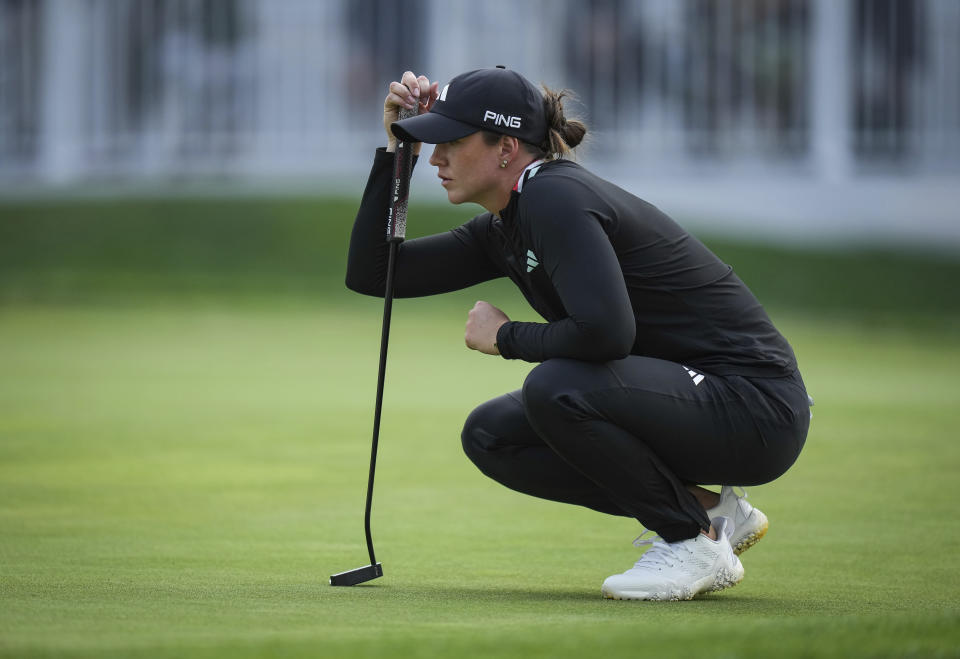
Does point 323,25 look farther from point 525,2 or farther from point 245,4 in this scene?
point 525,2

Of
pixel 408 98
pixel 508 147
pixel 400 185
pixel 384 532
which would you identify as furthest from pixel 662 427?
pixel 384 532

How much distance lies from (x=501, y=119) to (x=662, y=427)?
2.29 feet

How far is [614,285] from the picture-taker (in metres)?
2.64

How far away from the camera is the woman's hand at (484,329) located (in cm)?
292

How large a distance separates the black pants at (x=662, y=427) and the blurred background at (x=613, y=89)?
12.5 metres

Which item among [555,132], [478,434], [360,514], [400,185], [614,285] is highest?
[555,132]

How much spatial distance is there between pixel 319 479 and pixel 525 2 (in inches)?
465

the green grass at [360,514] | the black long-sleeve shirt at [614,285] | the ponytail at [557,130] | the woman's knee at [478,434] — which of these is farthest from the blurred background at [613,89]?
the black long-sleeve shirt at [614,285]

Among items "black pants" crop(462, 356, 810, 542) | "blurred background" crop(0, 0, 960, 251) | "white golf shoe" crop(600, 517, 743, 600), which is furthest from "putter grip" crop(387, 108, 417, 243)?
"blurred background" crop(0, 0, 960, 251)

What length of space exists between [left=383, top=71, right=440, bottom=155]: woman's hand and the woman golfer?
5.5 inches

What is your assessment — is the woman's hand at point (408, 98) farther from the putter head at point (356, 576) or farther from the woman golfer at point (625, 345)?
the putter head at point (356, 576)

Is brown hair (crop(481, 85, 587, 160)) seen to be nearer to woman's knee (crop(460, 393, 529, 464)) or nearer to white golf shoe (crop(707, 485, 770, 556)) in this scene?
woman's knee (crop(460, 393, 529, 464))

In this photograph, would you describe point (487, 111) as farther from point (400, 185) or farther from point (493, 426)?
point (493, 426)

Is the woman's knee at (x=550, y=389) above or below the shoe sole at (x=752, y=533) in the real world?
above
